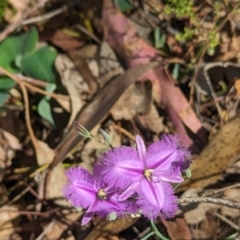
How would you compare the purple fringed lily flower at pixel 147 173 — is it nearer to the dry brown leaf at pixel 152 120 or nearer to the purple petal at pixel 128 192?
the purple petal at pixel 128 192

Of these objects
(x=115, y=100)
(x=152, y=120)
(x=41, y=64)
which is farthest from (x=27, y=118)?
(x=152, y=120)

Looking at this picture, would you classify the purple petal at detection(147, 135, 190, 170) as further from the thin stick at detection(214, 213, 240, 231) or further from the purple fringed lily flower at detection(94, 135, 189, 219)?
the thin stick at detection(214, 213, 240, 231)

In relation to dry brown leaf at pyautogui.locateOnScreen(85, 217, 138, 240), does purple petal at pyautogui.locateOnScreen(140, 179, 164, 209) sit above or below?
above

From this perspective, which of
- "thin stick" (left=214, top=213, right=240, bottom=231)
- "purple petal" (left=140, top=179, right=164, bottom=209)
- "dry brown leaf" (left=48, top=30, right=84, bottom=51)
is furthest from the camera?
"dry brown leaf" (left=48, top=30, right=84, bottom=51)

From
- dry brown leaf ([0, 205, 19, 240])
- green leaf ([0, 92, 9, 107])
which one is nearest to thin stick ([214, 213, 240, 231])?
dry brown leaf ([0, 205, 19, 240])

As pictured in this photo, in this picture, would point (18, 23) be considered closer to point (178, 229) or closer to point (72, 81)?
point (72, 81)

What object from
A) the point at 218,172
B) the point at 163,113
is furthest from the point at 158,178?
the point at 163,113

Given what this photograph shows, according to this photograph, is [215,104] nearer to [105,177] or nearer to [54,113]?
[54,113]
